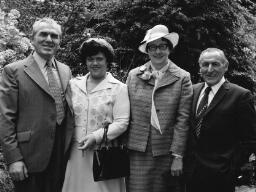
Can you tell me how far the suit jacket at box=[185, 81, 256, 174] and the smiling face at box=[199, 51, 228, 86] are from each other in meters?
0.17

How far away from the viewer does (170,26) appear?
7.04 metres

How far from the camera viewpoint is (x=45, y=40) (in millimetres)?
4039

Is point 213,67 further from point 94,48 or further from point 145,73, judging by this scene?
point 94,48

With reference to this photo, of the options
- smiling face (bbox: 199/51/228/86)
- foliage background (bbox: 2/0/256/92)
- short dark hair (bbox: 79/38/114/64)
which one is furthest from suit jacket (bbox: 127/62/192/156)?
foliage background (bbox: 2/0/256/92)

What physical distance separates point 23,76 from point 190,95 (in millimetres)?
1650

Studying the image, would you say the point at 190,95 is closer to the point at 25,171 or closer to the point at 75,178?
the point at 75,178

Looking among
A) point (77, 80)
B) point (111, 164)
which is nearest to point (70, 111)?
point (77, 80)

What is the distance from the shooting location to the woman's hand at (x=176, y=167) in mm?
4148

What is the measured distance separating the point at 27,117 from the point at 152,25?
12.1 ft

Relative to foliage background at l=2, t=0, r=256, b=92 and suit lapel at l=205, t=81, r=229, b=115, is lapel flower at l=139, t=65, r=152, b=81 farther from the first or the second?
foliage background at l=2, t=0, r=256, b=92

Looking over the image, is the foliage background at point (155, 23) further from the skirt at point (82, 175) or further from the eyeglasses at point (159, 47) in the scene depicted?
the skirt at point (82, 175)

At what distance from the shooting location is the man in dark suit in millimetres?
3924

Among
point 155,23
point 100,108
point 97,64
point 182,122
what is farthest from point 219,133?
point 155,23

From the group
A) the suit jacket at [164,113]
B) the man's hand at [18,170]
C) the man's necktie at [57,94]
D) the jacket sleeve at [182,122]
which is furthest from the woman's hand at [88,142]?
the jacket sleeve at [182,122]
